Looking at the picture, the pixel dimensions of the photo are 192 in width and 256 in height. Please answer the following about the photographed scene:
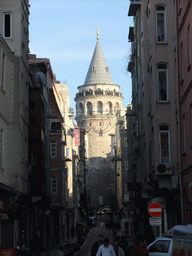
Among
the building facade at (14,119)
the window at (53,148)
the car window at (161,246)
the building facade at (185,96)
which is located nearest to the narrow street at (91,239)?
the building facade at (14,119)

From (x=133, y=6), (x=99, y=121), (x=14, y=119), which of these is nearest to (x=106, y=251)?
(x=14, y=119)

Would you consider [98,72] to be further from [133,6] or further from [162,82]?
[162,82]

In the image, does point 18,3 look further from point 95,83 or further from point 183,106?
point 95,83

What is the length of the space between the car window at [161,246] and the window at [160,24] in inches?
483

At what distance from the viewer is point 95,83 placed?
461ft

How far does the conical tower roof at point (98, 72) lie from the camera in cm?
14000

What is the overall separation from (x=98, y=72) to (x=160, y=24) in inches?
4444

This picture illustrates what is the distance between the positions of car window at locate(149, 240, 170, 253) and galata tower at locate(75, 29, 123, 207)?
120 meters

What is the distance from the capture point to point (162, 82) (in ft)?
90.4

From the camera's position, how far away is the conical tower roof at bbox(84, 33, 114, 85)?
14000 centimetres

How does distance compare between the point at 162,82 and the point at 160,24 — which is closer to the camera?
the point at 162,82

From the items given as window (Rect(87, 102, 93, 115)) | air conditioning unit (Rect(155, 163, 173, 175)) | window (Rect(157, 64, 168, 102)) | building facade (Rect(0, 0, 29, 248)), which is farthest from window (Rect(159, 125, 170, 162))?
window (Rect(87, 102, 93, 115))

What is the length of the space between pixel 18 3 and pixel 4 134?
7.73 meters

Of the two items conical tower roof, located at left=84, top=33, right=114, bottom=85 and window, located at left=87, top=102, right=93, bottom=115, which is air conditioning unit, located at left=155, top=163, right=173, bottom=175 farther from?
window, located at left=87, top=102, right=93, bottom=115
